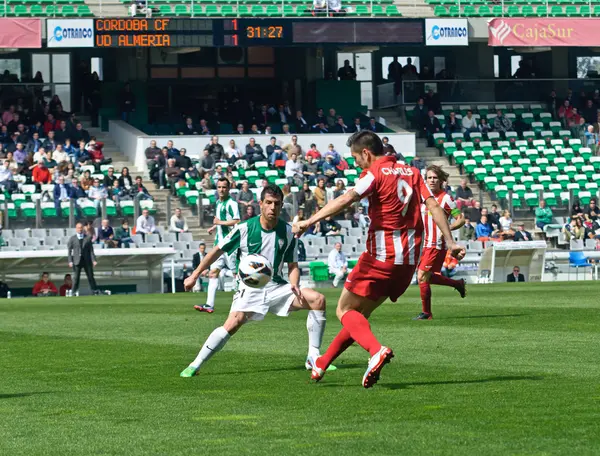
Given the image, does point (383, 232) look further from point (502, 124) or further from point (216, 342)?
point (502, 124)

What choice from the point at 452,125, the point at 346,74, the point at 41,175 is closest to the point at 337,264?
the point at 41,175

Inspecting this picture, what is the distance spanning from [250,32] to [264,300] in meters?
30.8

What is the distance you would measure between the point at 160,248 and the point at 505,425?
23.3 metres

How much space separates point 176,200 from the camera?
3425cm

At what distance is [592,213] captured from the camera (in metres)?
35.8

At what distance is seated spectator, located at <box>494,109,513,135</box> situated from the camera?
4300 centimetres

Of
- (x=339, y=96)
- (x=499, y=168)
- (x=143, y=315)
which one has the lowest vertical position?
(x=143, y=315)

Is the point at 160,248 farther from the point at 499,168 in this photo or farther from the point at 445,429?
the point at 445,429

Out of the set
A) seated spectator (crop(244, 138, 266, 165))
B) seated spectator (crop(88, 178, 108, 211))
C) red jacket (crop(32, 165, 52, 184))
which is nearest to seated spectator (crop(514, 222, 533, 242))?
seated spectator (crop(244, 138, 266, 165))

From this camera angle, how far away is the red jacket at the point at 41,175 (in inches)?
1309

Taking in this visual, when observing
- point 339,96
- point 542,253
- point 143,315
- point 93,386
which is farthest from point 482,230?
point 93,386

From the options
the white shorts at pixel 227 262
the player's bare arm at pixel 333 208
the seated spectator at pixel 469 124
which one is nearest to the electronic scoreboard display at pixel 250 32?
the seated spectator at pixel 469 124

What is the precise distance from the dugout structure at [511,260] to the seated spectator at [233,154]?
901 centimetres

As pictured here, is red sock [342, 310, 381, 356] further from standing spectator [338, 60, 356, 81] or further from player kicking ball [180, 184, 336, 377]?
standing spectator [338, 60, 356, 81]
